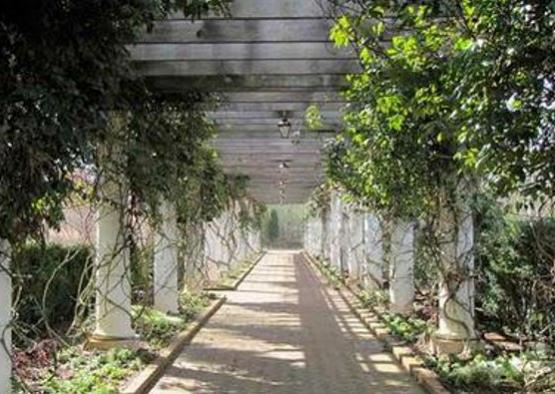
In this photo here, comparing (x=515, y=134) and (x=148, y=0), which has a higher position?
(x=148, y=0)

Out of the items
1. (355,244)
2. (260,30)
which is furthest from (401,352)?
(355,244)

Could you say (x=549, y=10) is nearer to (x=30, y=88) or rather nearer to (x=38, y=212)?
(x=30, y=88)

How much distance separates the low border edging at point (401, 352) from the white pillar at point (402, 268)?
1.28ft

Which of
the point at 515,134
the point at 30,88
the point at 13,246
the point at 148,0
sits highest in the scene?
the point at 148,0

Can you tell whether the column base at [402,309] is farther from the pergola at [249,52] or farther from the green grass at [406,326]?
the pergola at [249,52]

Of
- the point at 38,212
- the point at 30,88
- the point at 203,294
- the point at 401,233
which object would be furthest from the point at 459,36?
the point at 203,294

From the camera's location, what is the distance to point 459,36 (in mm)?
4145

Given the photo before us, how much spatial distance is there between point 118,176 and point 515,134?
16.8ft

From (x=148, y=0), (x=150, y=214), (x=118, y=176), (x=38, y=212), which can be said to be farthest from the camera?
(x=150, y=214)

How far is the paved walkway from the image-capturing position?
25.8 feet

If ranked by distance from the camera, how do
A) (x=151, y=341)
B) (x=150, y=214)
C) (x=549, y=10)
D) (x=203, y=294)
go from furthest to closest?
1. (x=203, y=294)
2. (x=151, y=341)
3. (x=150, y=214)
4. (x=549, y=10)

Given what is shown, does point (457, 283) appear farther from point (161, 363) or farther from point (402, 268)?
point (402, 268)

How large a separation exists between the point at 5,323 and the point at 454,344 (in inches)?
185

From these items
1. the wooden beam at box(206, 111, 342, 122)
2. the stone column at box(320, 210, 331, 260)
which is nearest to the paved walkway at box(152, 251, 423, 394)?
the wooden beam at box(206, 111, 342, 122)
